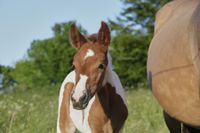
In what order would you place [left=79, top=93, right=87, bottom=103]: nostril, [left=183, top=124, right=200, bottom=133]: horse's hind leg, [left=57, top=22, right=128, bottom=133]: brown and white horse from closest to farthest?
[left=183, top=124, right=200, bottom=133]: horse's hind leg, [left=79, top=93, right=87, bottom=103]: nostril, [left=57, top=22, right=128, bottom=133]: brown and white horse

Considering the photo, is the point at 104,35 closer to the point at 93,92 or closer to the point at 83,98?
the point at 93,92

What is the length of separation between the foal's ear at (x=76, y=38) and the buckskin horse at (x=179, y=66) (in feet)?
4.73

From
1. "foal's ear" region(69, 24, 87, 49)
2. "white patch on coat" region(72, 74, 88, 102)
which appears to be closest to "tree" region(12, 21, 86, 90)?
"foal's ear" region(69, 24, 87, 49)

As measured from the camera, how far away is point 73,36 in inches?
206

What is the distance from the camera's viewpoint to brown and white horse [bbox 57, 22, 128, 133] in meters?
4.74

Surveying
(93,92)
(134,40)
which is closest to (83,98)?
(93,92)

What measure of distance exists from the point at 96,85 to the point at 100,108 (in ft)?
2.09

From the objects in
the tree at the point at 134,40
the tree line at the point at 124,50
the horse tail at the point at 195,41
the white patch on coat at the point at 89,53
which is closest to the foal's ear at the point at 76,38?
the white patch on coat at the point at 89,53

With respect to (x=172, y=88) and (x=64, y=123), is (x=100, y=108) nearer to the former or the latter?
(x=64, y=123)

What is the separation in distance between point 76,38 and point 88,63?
1.57ft

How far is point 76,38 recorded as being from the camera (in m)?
5.22

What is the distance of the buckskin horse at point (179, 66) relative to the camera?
124 inches

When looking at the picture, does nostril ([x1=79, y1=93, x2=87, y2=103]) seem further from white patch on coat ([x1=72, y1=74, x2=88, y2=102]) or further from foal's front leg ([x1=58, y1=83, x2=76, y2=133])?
foal's front leg ([x1=58, y1=83, x2=76, y2=133])

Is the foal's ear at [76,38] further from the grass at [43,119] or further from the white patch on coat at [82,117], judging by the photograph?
the grass at [43,119]
